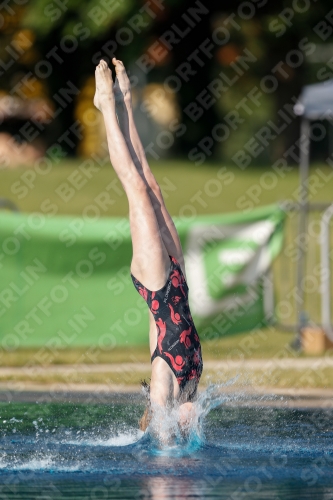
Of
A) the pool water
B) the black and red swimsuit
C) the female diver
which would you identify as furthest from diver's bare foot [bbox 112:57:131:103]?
the pool water

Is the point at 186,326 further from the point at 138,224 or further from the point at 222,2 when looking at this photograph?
the point at 222,2

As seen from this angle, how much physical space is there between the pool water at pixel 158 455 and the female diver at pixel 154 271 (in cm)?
25

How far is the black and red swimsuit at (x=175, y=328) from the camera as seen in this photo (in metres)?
5.82

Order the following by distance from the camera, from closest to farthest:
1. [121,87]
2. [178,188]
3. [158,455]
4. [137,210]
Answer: [158,455]
[137,210]
[121,87]
[178,188]

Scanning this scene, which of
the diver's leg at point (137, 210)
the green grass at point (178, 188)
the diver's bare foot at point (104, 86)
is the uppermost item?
the diver's bare foot at point (104, 86)

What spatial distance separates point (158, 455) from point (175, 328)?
72cm

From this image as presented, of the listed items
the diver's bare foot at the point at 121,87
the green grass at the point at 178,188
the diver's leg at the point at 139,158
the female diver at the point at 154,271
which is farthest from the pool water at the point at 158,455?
the green grass at the point at 178,188

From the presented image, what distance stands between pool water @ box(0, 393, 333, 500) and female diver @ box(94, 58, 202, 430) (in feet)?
0.82

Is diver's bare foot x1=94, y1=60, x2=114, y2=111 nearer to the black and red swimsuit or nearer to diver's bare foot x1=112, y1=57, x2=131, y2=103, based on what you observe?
diver's bare foot x1=112, y1=57, x2=131, y2=103

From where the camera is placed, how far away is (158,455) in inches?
223

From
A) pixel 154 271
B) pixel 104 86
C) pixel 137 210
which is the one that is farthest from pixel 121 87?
pixel 154 271

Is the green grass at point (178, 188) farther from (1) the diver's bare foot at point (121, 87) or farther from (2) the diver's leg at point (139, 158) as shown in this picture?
(1) the diver's bare foot at point (121, 87)

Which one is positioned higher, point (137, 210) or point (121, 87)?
point (121, 87)

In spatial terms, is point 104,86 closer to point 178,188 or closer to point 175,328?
point 175,328
